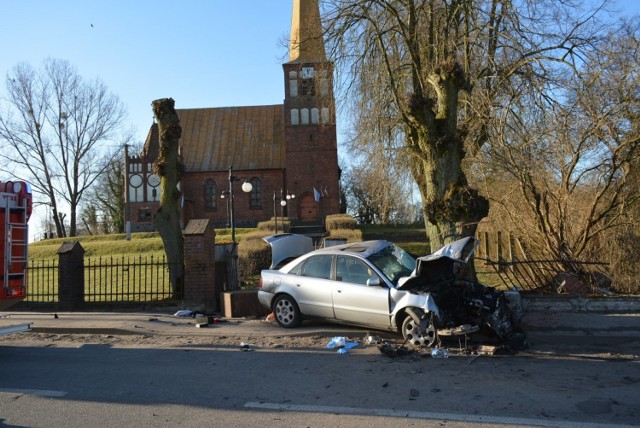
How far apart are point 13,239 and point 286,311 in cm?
473

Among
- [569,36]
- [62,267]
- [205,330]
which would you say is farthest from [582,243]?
[62,267]

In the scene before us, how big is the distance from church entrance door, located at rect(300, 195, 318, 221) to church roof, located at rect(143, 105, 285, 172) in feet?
13.6

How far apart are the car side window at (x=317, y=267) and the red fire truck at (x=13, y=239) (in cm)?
466

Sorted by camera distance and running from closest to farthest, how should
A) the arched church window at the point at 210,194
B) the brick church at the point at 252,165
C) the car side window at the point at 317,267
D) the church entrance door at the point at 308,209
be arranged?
1. the car side window at the point at 317,267
2. the brick church at the point at 252,165
3. the church entrance door at the point at 308,209
4. the arched church window at the point at 210,194

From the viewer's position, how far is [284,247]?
38.9 feet

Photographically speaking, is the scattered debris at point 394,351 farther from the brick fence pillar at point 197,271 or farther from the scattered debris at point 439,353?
the brick fence pillar at point 197,271

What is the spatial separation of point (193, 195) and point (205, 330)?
40522 mm

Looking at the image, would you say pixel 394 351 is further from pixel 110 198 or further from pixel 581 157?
pixel 110 198

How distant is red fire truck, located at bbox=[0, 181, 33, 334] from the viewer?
7961 mm

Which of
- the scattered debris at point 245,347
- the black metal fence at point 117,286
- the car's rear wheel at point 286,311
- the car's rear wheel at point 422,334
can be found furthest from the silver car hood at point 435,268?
the black metal fence at point 117,286

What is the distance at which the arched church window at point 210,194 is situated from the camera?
49719mm

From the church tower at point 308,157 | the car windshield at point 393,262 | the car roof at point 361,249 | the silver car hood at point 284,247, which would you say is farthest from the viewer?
the church tower at point 308,157

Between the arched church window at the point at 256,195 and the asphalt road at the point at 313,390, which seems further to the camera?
the arched church window at the point at 256,195

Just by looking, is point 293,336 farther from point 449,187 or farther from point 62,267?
point 62,267
